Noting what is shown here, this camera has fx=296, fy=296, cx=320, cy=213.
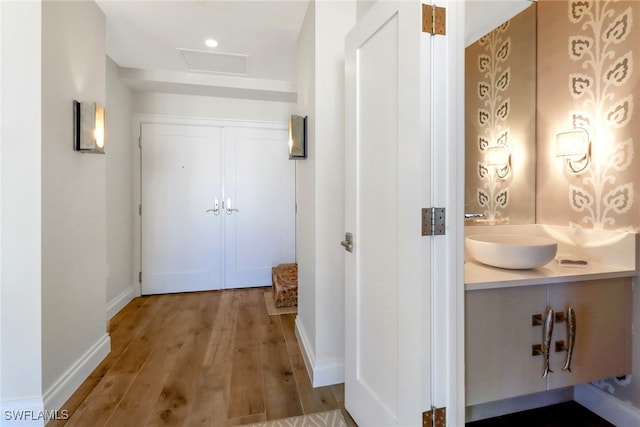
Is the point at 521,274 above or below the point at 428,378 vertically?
above

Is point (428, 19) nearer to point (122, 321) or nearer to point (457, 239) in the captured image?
point (457, 239)

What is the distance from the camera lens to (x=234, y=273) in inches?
151

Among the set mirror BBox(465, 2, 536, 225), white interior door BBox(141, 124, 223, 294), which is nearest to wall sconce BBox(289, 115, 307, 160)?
mirror BBox(465, 2, 536, 225)

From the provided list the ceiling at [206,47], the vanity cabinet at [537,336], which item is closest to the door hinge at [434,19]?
the vanity cabinet at [537,336]

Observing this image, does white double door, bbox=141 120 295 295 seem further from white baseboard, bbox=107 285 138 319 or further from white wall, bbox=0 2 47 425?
white wall, bbox=0 2 47 425

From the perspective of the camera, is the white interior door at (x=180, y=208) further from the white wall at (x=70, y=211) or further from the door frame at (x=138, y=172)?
the white wall at (x=70, y=211)

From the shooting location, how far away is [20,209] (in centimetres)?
149

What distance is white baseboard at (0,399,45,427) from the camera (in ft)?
4.83

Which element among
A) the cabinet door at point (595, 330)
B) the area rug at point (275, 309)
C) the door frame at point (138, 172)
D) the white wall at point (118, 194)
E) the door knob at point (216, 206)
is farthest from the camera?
the door knob at point (216, 206)

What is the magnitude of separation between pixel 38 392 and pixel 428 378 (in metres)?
1.91

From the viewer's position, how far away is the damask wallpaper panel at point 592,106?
4.69ft

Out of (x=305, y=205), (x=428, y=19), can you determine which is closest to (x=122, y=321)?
(x=305, y=205)

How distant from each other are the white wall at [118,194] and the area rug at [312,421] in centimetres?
223

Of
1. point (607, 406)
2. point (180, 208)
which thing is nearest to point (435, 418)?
point (607, 406)
